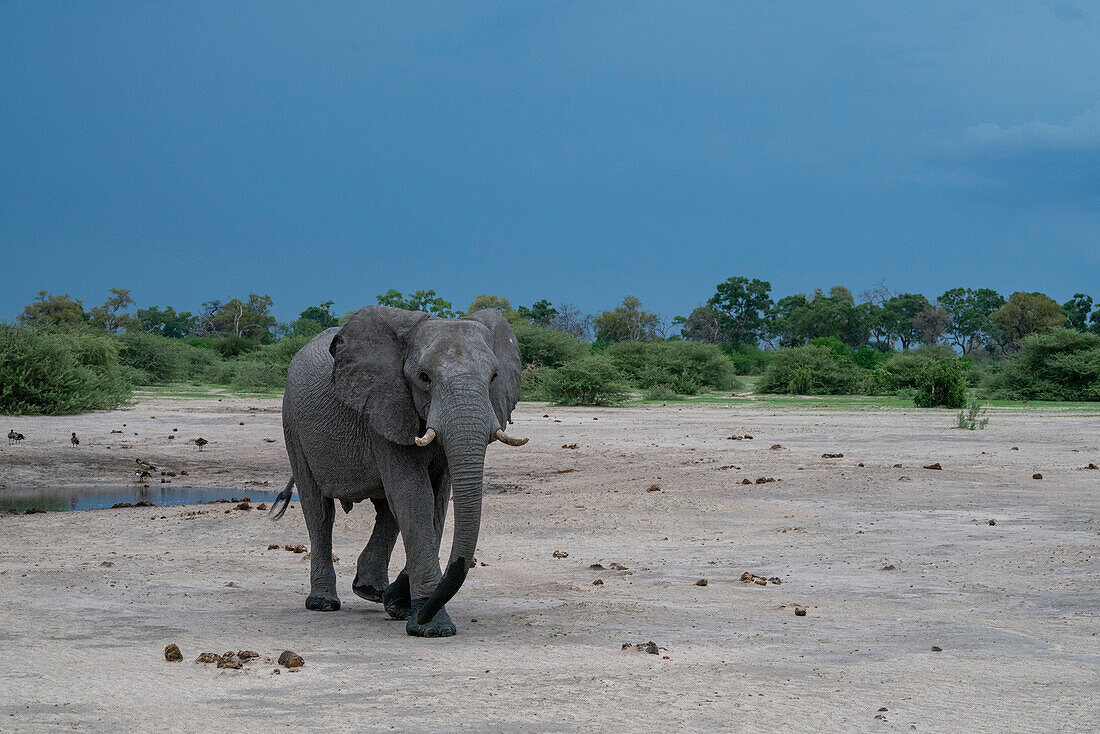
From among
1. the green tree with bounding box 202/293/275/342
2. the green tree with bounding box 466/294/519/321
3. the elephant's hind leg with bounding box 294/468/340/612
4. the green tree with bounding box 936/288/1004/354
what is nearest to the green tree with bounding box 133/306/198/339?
the green tree with bounding box 202/293/275/342

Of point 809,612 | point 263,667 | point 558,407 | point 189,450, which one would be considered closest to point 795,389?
point 558,407

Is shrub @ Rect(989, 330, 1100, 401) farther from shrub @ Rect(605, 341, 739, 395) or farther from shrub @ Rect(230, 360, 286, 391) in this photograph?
shrub @ Rect(230, 360, 286, 391)

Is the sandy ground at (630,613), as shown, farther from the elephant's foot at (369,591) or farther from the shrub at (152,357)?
the shrub at (152,357)

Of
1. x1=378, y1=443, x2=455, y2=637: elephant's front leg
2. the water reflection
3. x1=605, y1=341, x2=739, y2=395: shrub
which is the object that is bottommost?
the water reflection

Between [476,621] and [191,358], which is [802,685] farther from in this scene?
[191,358]

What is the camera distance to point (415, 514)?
7.46m

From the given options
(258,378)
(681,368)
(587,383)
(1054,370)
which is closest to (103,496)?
(587,383)

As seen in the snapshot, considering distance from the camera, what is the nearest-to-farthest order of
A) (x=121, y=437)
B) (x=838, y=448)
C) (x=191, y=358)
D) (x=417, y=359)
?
1. (x=417, y=359)
2. (x=838, y=448)
3. (x=121, y=437)
4. (x=191, y=358)

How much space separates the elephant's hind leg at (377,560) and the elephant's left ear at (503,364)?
1.55m

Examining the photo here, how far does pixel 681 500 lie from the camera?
14.7 metres

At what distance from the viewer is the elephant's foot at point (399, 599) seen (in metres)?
7.95

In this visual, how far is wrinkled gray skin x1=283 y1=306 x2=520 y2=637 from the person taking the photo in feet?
23.0

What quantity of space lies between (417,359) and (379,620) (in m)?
2.10

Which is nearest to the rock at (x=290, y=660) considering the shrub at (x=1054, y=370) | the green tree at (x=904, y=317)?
the shrub at (x=1054, y=370)
